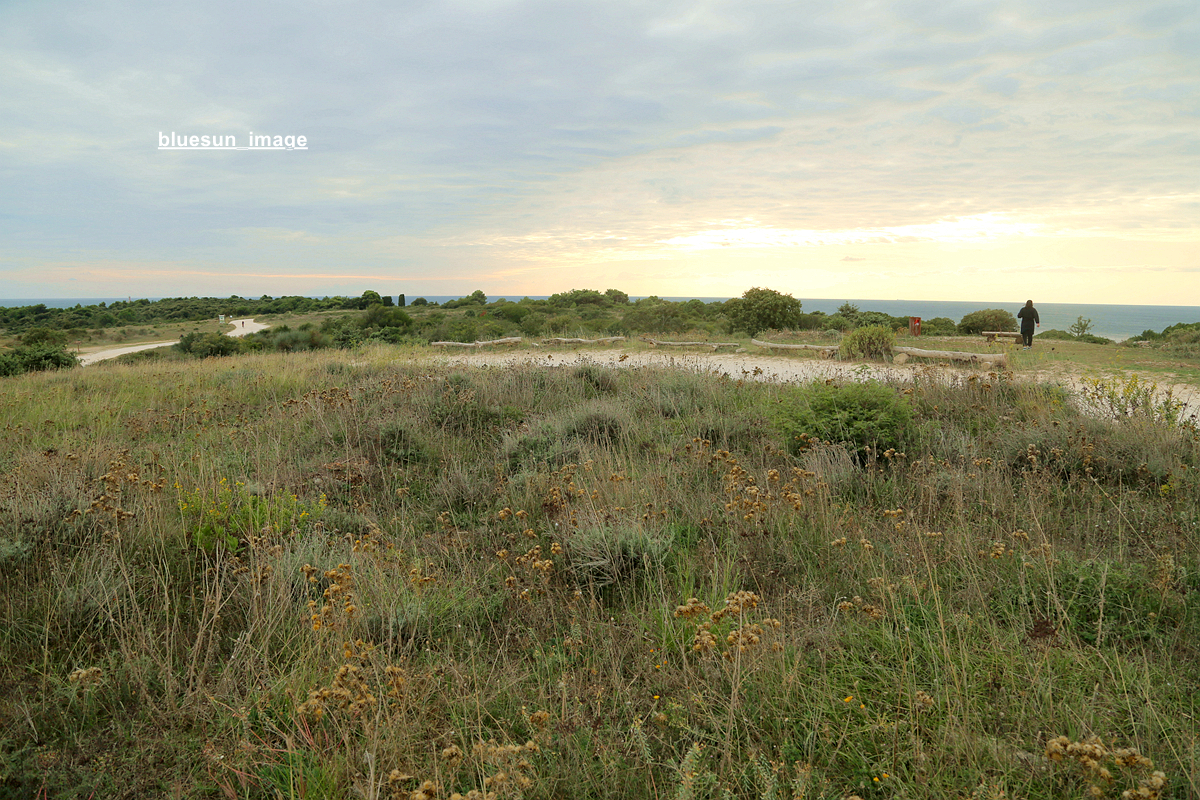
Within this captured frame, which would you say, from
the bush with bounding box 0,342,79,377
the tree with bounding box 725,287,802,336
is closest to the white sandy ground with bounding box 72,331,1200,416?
the tree with bounding box 725,287,802,336

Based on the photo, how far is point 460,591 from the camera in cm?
348

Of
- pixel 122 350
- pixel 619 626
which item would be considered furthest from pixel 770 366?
pixel 122 350

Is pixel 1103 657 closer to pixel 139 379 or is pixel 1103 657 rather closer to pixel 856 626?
pixel 856 626

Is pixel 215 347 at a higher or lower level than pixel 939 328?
lower

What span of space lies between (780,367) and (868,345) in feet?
10.4

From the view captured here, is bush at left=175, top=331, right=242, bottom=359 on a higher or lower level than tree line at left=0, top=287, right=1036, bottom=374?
lower

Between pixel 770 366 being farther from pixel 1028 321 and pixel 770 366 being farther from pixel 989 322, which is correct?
pixel 989 322

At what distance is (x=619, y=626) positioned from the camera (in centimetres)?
316

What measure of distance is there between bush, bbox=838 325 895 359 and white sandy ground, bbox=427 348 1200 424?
61 cm

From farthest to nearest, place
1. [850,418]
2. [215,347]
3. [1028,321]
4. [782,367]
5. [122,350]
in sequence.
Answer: [122,350] → [215,347] → [1028,321] → [782,367] → [850,418]

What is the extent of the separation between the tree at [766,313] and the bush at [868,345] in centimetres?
1079

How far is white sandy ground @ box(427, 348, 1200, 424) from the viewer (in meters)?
9.52

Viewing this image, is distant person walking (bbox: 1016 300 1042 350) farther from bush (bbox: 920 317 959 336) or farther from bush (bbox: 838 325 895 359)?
bush (bbox: 920 317 959 336)

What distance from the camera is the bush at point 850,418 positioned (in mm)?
6258
